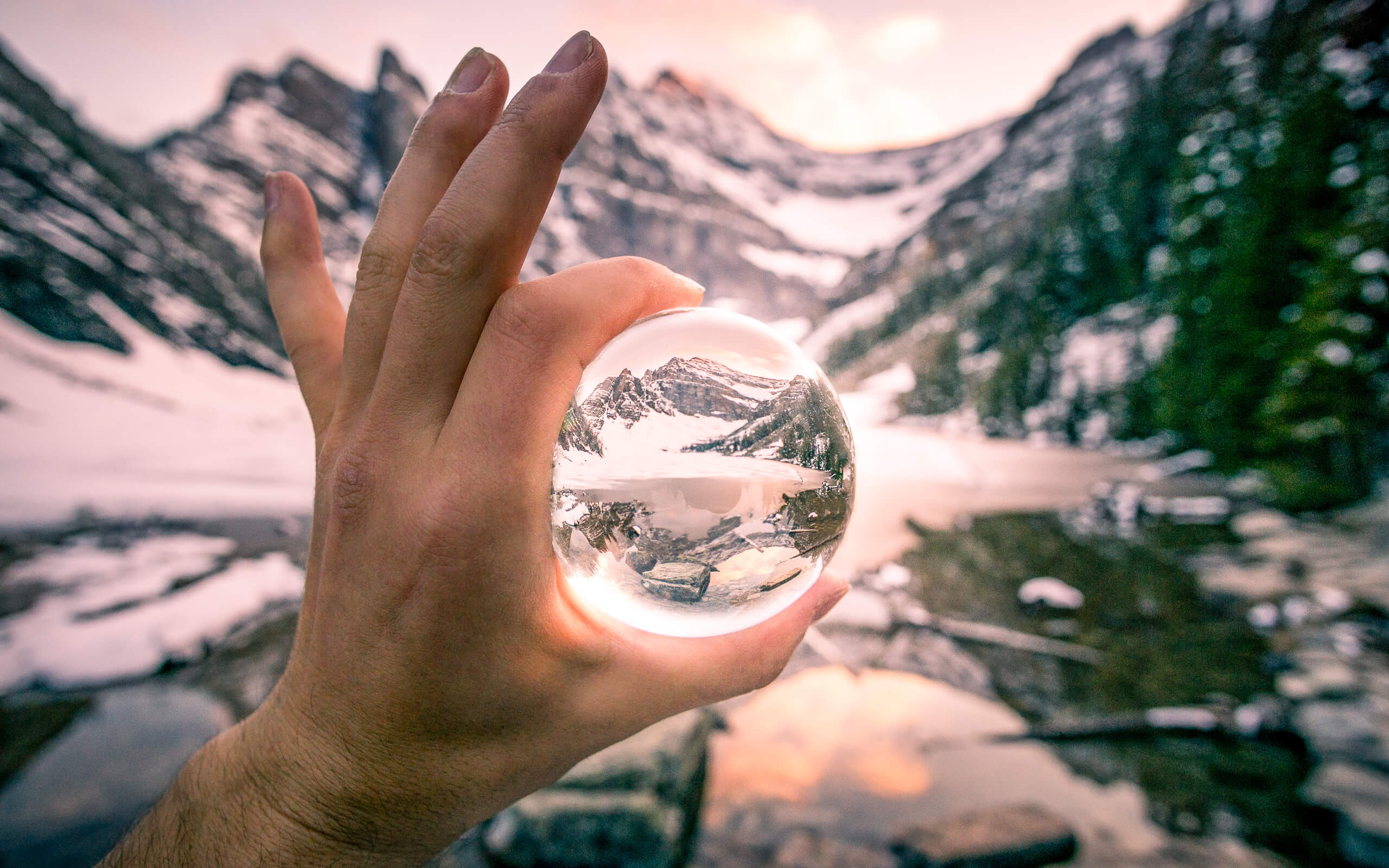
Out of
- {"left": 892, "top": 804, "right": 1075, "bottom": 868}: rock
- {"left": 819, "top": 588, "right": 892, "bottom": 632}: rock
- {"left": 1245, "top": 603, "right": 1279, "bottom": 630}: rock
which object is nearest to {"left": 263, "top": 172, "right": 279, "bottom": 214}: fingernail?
{"left": 892, "top": 804, "right": 1075, "bottom": 868}: rock

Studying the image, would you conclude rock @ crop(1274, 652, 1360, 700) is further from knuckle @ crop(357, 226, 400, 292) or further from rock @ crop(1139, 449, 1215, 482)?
knuckle @ crop(357, 226, 400, 292)

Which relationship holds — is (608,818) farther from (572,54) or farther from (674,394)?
(572,54)

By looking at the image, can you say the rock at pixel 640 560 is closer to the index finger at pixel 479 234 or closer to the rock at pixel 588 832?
the index finger at pixel 479 234

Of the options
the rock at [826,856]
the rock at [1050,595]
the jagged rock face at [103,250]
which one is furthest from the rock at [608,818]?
the jagged rock face at [103,250]

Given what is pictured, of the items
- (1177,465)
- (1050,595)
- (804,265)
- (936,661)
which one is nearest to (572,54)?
(936,661)

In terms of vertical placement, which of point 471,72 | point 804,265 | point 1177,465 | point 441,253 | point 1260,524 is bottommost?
point 441,253

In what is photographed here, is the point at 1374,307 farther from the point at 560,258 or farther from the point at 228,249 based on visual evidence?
the point at 560,258
